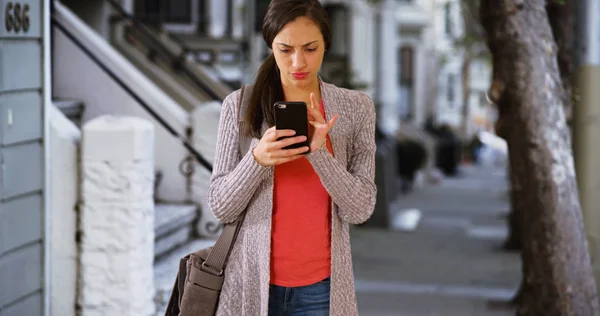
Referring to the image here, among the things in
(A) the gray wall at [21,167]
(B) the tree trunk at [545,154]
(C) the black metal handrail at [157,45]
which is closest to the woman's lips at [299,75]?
(A) the gray wall at [21,167]

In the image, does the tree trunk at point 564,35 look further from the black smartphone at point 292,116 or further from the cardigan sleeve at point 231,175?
the black smartphone at point 292,116

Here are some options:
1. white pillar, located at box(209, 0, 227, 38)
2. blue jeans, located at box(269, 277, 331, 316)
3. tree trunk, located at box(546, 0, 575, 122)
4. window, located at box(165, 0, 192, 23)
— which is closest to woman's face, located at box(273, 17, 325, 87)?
blue jeans, located at box(269, 277, 331, 316)

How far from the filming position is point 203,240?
823cm

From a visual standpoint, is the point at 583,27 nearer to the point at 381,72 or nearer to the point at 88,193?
the point at 88,193

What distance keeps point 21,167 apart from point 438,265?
745 cm

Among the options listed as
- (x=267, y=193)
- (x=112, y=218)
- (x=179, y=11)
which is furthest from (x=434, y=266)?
(x=267, y=193)

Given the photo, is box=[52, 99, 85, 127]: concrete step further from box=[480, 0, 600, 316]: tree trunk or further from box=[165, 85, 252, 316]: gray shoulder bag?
box=[165, 85, 252, 316]: gray shoulder bag

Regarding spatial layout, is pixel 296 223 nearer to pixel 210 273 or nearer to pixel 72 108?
pixel 210 273

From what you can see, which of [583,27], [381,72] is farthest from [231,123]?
[381,72]

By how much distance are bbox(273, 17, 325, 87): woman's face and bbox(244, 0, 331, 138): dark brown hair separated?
0.02 m

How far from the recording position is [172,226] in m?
7.64

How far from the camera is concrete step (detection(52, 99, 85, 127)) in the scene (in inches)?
324

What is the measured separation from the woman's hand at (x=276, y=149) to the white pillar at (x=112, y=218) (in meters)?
3.03

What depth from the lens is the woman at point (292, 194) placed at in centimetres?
320
